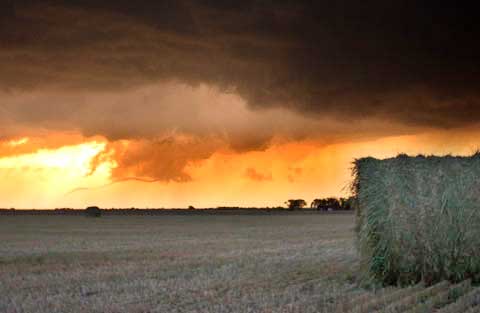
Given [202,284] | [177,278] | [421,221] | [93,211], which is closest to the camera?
[202,284]

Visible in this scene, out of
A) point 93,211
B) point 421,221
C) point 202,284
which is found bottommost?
point 202,284

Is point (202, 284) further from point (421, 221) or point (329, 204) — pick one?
point (329, 204)

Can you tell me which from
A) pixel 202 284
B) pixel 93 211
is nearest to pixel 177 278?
pixel 202 284

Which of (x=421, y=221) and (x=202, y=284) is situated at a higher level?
(x=421, y=221)

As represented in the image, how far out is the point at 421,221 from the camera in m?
12.4

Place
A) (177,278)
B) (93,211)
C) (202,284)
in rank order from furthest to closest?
(93,211)
(177,278)
(202,284)

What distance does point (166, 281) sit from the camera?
12656 mm

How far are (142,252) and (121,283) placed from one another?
7079mm

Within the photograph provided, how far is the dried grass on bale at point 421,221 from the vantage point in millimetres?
12242

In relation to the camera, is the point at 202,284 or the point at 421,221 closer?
the point at 202,284

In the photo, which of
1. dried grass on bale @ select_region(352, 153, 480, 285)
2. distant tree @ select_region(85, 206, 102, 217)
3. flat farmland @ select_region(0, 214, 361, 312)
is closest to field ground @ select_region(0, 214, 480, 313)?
flat farmland @ select_region(0, 214, 361, 312)

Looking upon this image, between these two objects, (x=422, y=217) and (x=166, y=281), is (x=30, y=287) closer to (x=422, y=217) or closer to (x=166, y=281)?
(x=166, y=281)

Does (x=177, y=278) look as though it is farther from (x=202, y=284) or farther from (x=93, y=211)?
(x=93, y=211)

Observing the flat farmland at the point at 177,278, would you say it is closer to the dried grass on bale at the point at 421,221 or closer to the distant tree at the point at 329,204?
the dried grass on bale at the point at 421,221
